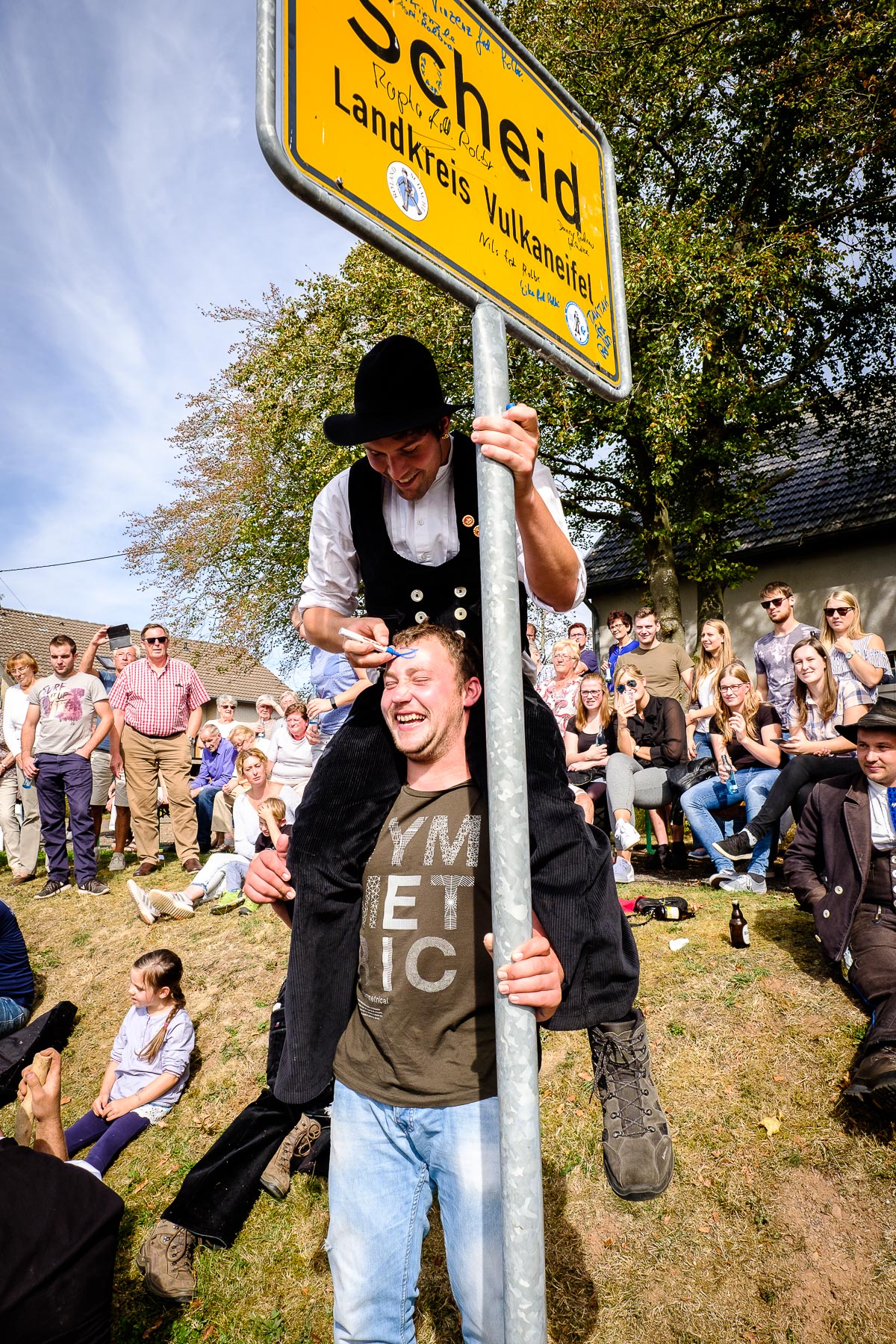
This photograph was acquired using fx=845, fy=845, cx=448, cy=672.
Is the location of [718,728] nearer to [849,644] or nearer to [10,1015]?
[849,644]

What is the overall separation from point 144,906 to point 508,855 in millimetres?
7641

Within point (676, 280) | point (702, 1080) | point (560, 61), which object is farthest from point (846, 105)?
point (702, 1080)

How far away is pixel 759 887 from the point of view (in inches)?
252

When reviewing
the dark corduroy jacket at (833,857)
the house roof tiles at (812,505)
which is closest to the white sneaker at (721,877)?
the dark corduroy jacket at (833,857)

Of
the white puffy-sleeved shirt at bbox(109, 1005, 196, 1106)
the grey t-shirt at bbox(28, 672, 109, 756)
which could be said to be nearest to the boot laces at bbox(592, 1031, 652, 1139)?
the white puffy-sleeved shirt at bbox(109, 1005, 196, 1106)

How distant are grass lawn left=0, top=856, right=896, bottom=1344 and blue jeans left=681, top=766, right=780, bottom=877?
2.54 ft

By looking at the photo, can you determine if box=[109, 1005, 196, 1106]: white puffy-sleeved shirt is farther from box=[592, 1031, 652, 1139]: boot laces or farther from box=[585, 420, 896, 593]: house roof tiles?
box=[585, 420, 896, 593]: house roof tiles

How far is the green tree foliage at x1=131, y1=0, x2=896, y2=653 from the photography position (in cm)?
1155

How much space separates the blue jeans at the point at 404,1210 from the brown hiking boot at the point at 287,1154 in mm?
2275

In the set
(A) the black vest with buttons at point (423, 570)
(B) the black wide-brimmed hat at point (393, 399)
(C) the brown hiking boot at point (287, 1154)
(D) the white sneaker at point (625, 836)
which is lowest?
(C) the brown hiking boot at point (287, 1154)

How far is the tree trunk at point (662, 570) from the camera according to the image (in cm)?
1486

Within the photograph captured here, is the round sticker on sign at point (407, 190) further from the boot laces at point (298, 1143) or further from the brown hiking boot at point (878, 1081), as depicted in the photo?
the boot laces at point (298, 1143)

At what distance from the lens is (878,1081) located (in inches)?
144

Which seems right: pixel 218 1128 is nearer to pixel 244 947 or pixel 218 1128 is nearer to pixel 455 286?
pixel 244 947
